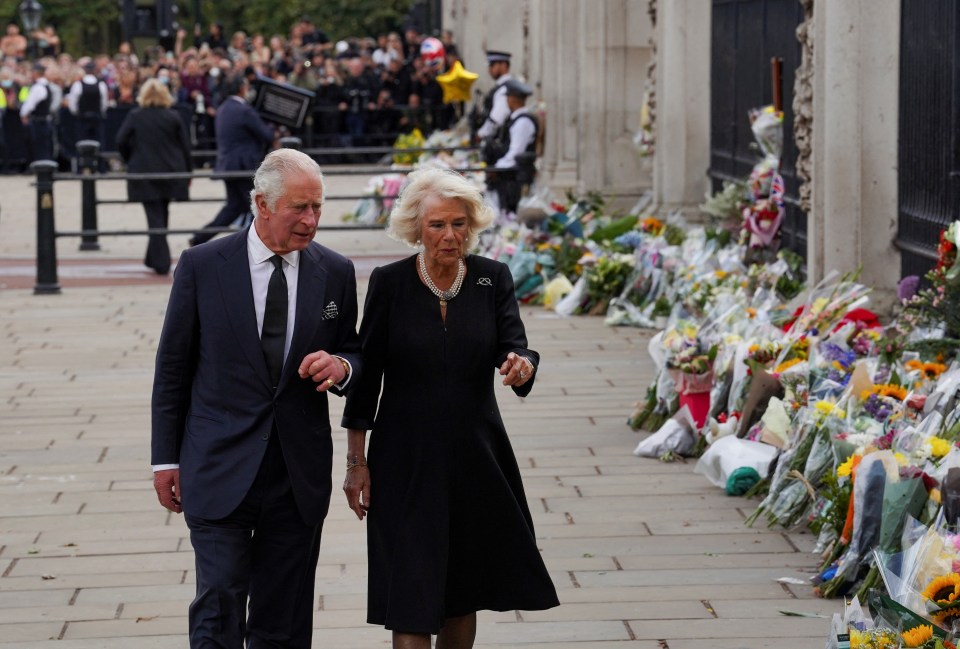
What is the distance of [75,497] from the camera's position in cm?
770

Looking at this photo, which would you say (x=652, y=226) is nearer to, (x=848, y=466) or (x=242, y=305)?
(x=848, y=466)

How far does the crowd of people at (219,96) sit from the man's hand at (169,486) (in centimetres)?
2625

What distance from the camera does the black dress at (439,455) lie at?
467 centimetres

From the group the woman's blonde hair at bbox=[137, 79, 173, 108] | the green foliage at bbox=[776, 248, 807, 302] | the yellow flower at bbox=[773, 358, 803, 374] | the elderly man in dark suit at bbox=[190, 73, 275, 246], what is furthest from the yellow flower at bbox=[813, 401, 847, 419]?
the elderly man in dark suit at bbox=[190, 73, 275, 246]

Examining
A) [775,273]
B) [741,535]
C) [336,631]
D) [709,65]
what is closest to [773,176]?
[775,273]

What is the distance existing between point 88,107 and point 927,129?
25502 millimetres

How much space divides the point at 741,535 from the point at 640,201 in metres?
9.32

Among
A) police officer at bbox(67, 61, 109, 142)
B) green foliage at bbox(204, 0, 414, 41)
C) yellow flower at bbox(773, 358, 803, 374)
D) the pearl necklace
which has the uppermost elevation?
green foliage at bbox(204, 0, 414, 41)

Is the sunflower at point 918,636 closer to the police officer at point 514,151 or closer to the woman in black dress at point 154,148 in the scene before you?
the police officer at point 514,151

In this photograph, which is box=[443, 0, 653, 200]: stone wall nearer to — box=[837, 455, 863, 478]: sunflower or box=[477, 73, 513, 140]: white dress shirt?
box=[477, 73, 513, 140]: white dress shirt

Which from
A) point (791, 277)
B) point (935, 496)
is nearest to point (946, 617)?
point (935, 496)

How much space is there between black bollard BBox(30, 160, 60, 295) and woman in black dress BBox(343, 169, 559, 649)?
10.2 m

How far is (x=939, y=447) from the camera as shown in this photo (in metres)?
5.87

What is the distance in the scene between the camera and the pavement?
227 inches
